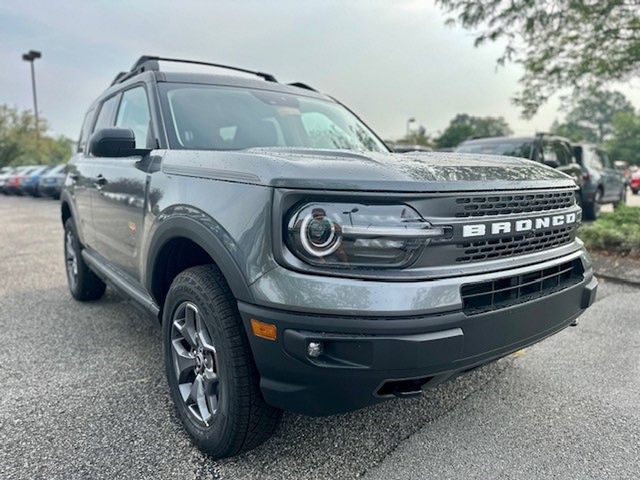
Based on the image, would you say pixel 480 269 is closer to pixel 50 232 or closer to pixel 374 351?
pixel 374 351

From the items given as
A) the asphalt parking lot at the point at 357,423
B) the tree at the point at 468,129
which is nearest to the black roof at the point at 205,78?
the asphalt parking lot at the point at 357,423

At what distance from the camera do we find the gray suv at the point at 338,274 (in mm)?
1749

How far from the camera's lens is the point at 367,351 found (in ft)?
5.66

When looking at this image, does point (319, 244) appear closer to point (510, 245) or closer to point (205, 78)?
point (510, 245)

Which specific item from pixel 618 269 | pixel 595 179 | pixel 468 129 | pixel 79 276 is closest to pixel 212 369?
pixel 79 276

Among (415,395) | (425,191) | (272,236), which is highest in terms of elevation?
(425,191)

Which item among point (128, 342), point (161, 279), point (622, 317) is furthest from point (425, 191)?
point (622, 317)

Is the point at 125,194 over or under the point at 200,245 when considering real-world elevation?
over

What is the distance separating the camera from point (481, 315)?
1.85m

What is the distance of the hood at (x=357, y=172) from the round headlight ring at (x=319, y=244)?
122 mm

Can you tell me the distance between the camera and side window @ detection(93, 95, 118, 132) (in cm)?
399

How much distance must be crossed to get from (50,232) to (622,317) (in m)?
10.1

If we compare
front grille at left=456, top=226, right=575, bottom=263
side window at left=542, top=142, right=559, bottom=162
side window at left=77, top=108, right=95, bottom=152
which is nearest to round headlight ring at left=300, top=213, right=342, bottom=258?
front grille at left=456, top=226, right=575, bottom=263

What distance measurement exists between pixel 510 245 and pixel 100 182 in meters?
2.85
